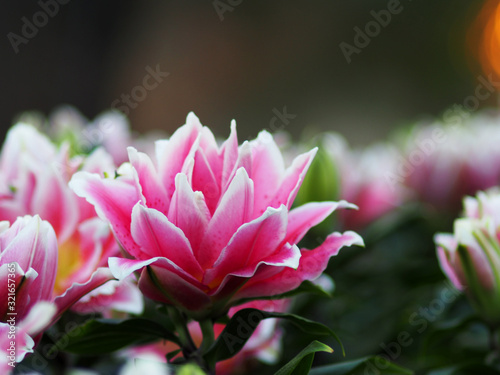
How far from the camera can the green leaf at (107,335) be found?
358mm

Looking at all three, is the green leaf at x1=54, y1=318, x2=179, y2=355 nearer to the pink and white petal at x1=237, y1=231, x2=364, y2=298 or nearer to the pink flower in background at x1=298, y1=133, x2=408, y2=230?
the pink and white petal at x1=237, y1=231, x2=364, y2=298

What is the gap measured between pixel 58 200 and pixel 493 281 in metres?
0.29

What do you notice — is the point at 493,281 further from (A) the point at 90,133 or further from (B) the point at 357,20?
(B) the point at 357,20

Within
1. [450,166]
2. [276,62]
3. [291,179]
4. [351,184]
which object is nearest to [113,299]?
[291,179]

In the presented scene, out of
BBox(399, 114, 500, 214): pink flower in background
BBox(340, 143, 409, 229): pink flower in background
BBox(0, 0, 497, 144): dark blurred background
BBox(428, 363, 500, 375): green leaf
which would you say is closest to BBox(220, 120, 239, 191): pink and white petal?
BBox(428, 363, 500, 375): green leaf

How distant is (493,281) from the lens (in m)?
0.43

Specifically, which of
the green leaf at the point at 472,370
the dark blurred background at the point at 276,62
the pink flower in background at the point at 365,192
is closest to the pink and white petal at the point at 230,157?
the green leaf at the point at 472,370

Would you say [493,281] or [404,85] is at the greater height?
[493,281]

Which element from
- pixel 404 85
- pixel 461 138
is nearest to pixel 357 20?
pixel 404 85

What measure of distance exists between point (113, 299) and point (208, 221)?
0.11m

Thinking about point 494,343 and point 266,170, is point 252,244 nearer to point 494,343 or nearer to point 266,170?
point 266,170

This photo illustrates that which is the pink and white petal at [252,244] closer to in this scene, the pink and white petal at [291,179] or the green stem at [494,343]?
the pink and white petal at [291,179]

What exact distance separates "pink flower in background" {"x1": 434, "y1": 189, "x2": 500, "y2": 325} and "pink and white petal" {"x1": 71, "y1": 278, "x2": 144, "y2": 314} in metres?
0.21

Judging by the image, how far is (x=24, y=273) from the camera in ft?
1.03
